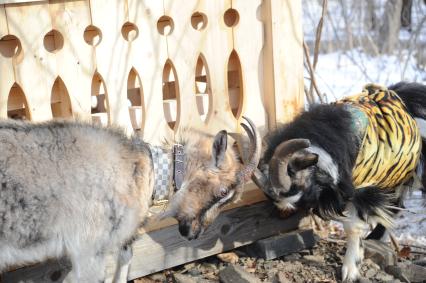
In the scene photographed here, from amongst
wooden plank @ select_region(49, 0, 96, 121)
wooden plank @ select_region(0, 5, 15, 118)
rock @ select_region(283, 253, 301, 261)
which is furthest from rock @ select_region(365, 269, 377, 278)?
wooden plank @ select_region(0, 5, 15, 118)

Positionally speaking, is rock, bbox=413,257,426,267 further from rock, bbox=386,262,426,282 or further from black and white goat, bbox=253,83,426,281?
black and white goat, bbox=253,83,426,281

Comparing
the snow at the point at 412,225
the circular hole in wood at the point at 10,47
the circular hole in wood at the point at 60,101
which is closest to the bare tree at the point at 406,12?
the snow at the point at 412,225

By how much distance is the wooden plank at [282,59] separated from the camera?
205 inches

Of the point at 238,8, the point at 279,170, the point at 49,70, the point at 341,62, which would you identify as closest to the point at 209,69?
the point at 238,8

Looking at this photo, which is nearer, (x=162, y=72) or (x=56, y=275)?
(x=56, y=275)

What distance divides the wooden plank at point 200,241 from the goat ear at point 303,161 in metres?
0.75

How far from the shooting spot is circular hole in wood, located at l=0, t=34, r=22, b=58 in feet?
13.9

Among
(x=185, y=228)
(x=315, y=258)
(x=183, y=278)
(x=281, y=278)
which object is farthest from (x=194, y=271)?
(x=315, y=258)

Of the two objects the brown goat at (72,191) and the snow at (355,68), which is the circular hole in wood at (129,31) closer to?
the brown goat at (72,191)

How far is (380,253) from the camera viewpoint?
5.35m

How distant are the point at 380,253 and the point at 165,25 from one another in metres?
2.55

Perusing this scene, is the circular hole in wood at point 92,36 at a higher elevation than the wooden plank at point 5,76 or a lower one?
higher

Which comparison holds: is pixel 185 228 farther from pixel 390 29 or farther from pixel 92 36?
pixel 390 29

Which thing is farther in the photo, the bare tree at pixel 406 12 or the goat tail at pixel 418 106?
the bare tree at pixel 406 12
